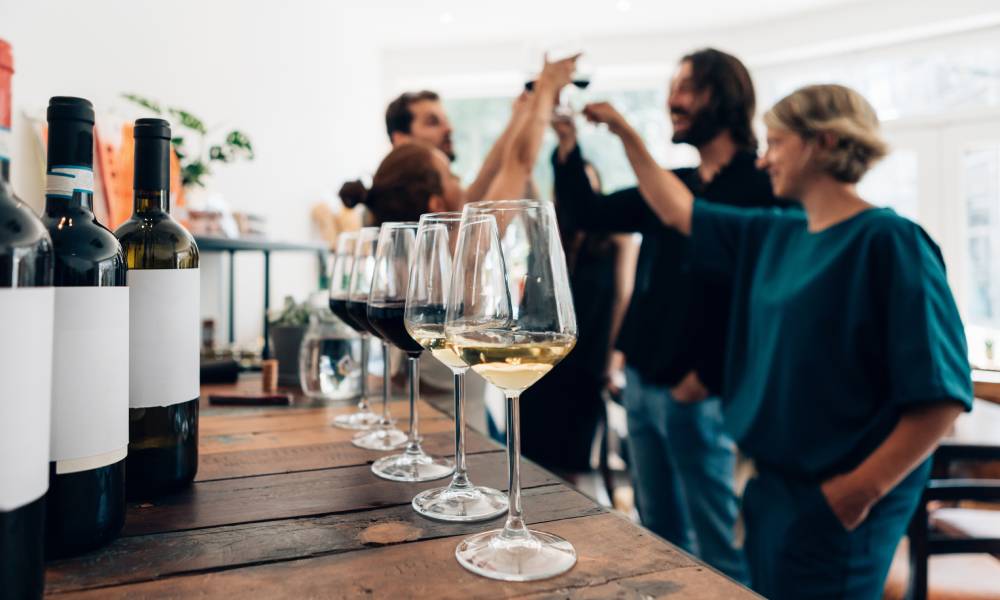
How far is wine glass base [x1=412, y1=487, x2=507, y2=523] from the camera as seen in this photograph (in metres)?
0.60

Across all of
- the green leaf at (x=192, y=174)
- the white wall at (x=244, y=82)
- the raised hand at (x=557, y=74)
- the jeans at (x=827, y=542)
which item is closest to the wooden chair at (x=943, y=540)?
the jeans at (x=827, y=542)

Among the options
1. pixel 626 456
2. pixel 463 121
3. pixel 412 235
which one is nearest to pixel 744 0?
pixel 463 121

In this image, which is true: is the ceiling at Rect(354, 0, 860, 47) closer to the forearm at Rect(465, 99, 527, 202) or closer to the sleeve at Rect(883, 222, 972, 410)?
the forearm at Rect(465, 99, 527, 202)

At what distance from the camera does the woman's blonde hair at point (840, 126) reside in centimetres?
133

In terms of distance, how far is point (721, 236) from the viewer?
5.29 ft

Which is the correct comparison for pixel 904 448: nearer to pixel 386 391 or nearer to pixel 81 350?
pixel 386 391

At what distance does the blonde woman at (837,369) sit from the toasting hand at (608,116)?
54cm

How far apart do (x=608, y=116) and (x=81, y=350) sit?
168cm

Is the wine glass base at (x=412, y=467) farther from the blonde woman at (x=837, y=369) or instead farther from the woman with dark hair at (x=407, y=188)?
the blonde woman at (x=837, y=369)

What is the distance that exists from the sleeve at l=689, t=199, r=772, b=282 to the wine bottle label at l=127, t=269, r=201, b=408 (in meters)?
1.29

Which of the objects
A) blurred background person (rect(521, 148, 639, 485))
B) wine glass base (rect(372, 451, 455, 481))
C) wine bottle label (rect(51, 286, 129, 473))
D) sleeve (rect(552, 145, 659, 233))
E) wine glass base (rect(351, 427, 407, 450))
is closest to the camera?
wine bottle label (rect(51, 286, 129, 473))

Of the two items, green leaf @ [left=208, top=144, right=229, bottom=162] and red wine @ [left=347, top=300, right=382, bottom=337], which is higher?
green leaf @ [left=208, top=144, right=229, bottom=162]

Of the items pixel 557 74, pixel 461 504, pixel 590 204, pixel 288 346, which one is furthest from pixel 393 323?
pixel 590 204

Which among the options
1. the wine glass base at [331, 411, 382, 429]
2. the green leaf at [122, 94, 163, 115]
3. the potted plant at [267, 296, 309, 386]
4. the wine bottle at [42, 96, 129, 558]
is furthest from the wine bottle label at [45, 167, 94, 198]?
the green leaf at [122, 94, 163, 115]
